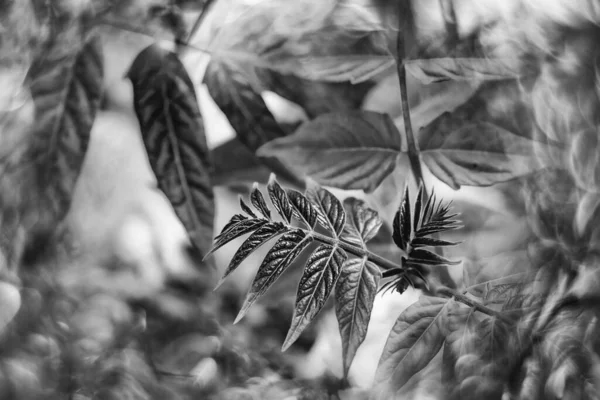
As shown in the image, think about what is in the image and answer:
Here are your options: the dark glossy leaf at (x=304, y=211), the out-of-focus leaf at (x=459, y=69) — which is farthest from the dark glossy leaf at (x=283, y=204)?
the out-of-focus leaf at (x=459, y=69)

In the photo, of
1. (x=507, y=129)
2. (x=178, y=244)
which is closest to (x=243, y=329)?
(x=178, y=244)

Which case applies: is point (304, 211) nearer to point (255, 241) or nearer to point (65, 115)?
point (255, 241)

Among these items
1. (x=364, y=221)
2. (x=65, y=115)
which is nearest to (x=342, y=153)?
(x=364, y=221)

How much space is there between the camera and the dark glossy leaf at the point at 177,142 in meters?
0.28

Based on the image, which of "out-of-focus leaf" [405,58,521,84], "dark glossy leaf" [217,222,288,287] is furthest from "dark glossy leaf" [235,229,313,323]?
"out-of-focus leaf" [405,58,521,84]

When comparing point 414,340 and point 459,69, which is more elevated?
point 459,69

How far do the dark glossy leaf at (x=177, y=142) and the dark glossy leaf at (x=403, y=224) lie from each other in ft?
0.36

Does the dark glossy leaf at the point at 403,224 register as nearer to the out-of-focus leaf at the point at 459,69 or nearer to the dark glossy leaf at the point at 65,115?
the out-of-focus leaf at the point at 459,69

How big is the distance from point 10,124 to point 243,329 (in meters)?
0.18

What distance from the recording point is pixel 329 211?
0.72 ft

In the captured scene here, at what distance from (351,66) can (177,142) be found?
0.10 m

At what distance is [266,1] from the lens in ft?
0.95

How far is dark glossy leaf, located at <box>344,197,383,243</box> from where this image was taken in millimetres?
231

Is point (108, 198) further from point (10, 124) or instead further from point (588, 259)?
point (588, 259)
